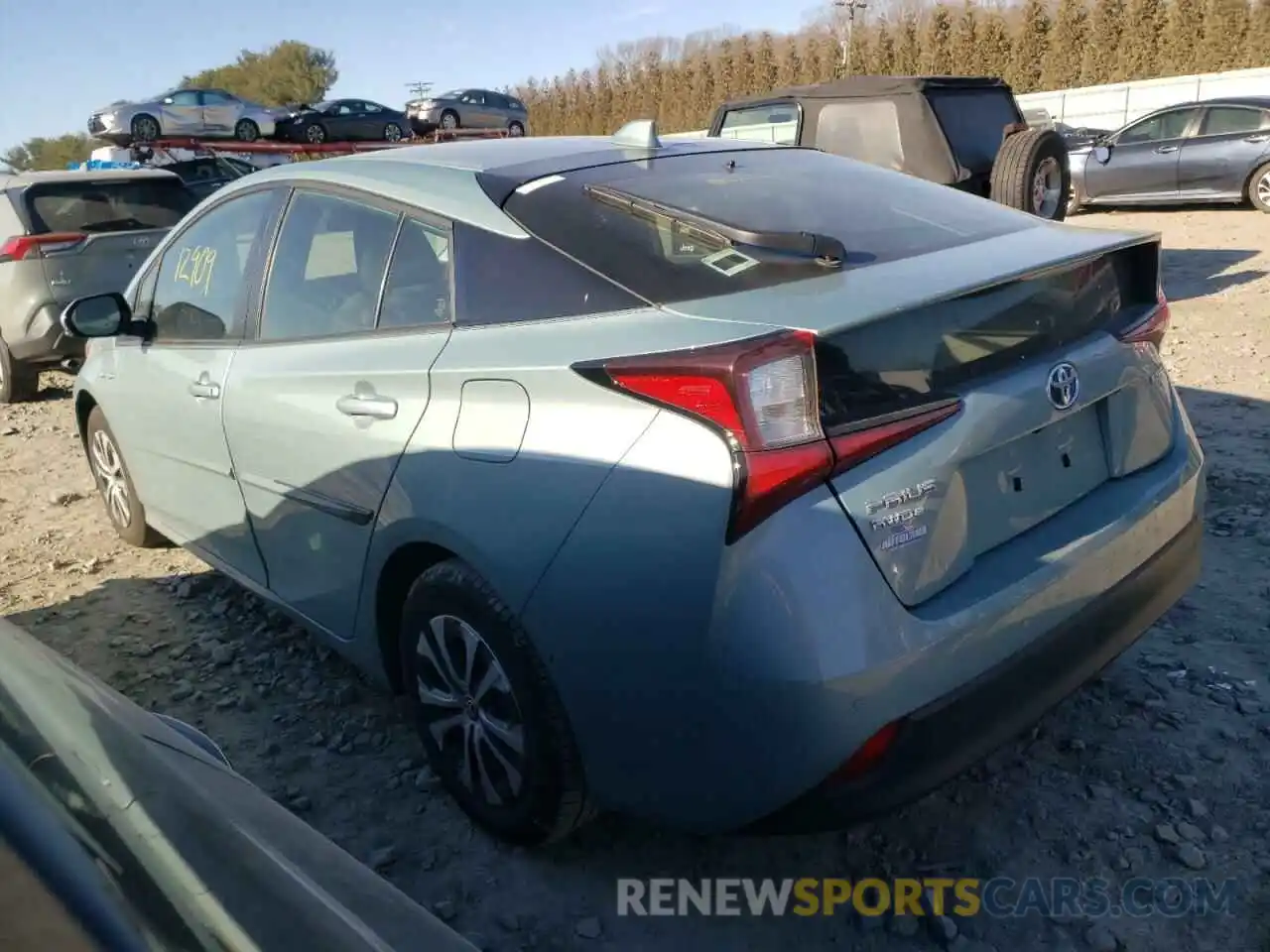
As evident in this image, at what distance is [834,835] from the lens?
2596 millimetres

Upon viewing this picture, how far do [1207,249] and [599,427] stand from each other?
1131cm

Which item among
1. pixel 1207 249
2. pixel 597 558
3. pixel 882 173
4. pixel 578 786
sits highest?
pixel 882 173

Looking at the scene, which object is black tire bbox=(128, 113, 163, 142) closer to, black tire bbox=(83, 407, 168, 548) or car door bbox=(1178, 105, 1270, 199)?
car door bbox=(1178, 105, 1270, 199)

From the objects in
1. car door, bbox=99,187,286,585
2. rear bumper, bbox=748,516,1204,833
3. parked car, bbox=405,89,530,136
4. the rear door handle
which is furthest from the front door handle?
parked car, bbox=405,89,530,136

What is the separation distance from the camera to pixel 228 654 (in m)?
3.73

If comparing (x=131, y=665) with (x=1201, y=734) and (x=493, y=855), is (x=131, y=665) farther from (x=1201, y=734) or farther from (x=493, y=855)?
(x=1201, y=734)

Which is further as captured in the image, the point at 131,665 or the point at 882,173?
the point at 131,665

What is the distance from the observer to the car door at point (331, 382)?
2625 mm

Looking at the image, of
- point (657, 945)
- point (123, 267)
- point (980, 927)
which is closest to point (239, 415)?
point (657, 945)

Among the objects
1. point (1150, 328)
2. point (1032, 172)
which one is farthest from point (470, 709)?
point (1032, 172)

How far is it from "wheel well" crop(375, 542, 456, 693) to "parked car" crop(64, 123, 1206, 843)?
11 mm

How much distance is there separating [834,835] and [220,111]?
25717 millimetres

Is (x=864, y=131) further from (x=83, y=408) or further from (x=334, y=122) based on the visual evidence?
(x=334, y=122)

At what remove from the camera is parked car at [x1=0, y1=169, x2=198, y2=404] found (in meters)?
7.73
